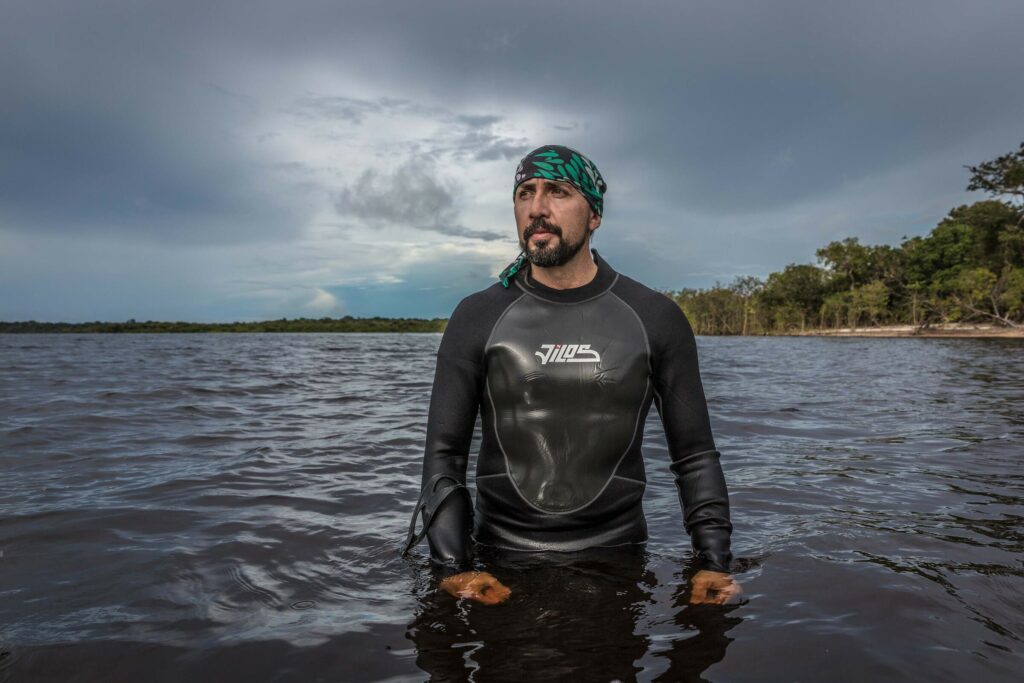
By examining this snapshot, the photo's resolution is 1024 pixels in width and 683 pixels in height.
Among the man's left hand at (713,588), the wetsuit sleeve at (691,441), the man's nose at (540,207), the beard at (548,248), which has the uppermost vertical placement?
the man's nose at (540,207)

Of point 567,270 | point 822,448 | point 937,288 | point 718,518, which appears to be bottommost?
point 822,448

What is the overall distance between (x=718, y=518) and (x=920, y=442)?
6.78m

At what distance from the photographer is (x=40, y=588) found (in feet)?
11.7

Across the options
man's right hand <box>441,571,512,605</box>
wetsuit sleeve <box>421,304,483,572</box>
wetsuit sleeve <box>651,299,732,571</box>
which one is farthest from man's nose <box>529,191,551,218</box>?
man's right hand <box>441,571,512,605</box>

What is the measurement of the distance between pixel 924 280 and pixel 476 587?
108643 mm

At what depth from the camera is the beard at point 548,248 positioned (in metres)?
3.39

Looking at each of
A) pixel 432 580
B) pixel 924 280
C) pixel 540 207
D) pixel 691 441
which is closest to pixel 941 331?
pixel 924 280

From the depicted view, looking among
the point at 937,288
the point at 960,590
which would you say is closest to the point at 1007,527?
Result: the point at 960,590

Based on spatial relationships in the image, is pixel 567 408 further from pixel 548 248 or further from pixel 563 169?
pixel 563 169

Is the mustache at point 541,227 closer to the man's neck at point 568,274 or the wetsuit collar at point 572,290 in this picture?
the man's neck at point 568,274

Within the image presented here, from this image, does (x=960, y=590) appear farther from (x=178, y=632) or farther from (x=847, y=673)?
(x=178, y=632)

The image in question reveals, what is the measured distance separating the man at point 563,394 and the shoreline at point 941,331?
250 ft

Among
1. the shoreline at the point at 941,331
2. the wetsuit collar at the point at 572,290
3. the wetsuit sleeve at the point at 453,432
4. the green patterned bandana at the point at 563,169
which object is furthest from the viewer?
the shoreline at the point at 941,331

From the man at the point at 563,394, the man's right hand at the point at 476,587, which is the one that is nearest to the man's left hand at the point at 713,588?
the man at the point at 563,394
